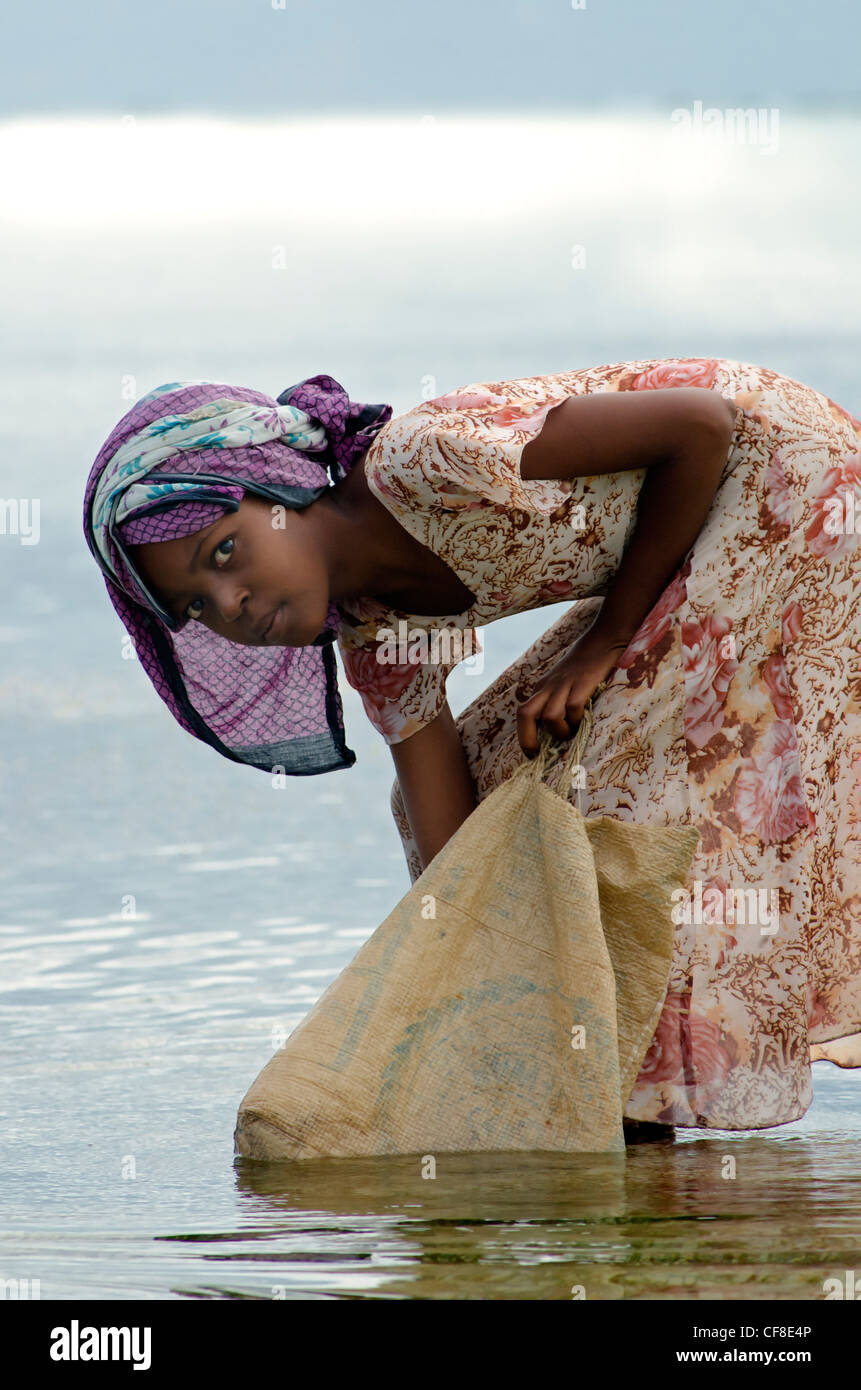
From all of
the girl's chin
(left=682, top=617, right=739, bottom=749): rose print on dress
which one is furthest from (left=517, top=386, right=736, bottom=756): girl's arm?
the girl's chin

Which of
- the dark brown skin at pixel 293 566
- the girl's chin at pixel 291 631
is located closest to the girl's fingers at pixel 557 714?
the dark brown skin at pixel 293 566

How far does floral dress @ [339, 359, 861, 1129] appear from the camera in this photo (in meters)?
2.49

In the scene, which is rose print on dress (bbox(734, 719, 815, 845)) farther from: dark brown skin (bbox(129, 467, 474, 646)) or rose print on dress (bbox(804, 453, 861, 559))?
dark brown skin (bbox(129, 467, 474, 646))

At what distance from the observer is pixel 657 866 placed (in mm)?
2443

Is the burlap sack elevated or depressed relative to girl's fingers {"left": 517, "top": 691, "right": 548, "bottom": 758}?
depressed

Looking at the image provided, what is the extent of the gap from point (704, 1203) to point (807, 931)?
1.98ft

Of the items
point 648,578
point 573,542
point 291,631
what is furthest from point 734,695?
point 291,631

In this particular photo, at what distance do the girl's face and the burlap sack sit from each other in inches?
16.4

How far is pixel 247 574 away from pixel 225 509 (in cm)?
10

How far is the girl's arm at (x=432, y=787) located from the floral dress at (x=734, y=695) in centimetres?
26

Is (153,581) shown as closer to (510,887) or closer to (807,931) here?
(510,887)

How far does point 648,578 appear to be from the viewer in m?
2.57

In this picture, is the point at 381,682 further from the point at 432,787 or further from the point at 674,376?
the point at 674,376
